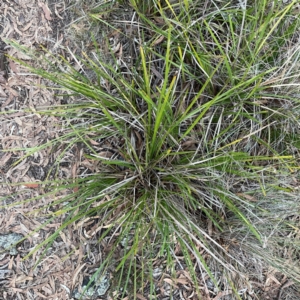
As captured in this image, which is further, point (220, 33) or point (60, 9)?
point (60, 9)

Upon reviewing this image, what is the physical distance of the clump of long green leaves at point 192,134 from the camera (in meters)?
1.29

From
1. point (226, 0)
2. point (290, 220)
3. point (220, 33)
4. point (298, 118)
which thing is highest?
point (226, 0)

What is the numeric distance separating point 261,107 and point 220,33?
1.09ft

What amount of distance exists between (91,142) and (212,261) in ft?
2.30

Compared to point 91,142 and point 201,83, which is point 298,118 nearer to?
point 201,83

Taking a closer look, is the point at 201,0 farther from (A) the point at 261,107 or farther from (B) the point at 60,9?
(B) the point at 60,9

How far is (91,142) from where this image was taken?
145 cm

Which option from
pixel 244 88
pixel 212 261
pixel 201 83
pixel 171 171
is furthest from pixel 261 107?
pixel 212 261

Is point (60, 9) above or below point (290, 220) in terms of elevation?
above

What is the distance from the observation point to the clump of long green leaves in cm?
129

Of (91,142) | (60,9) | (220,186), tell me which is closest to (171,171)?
(220,186)

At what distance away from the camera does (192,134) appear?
137 cm

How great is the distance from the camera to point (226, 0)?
1385 millimetres

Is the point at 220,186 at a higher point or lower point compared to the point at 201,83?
lower
